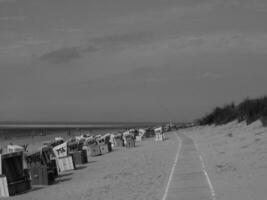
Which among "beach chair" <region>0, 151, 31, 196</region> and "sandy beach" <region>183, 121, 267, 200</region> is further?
"beach chair" <region>0, 151, 31, 196</region>

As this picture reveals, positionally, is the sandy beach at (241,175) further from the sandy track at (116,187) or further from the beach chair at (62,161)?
the beach chair at (62,161)

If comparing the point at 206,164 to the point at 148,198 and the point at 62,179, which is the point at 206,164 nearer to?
the point at 62,179

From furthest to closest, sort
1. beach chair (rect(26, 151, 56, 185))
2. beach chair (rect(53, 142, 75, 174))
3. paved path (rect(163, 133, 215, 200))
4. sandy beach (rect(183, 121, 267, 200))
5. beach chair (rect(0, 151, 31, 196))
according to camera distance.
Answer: beach chair (rect(53, 142, 75, 174)), beach chair (rect(26, 151, 56, 185)), beach chair (rect(0, 151, 31, 196)), paved path (rect(163, 133, 215, 200)), sandy beach (rect(183, 121, 267, 200))

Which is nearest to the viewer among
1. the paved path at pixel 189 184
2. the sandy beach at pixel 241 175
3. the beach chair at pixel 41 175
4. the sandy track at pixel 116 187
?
the sandy beach at pixel 241 175

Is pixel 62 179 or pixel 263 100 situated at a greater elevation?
pixel 263 100

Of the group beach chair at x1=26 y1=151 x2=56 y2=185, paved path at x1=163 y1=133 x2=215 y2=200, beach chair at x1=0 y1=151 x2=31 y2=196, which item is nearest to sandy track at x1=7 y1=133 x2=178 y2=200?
paved path at x1=163 y1=133 x2=215 y2=200

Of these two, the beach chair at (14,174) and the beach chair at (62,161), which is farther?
the beach chair at (62,161)

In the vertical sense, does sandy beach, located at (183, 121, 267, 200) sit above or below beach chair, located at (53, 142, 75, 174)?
below

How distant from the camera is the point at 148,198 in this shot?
1684cm

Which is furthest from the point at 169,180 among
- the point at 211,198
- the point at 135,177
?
the point at 211,198

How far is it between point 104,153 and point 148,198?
33.4 meters

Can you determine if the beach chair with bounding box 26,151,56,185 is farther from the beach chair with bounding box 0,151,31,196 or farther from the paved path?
the paved path

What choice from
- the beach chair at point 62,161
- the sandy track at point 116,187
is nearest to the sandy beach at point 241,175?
the sandy track at point 116,187

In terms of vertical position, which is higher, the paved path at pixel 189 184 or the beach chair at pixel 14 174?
the beach chair at pixel 14 174
